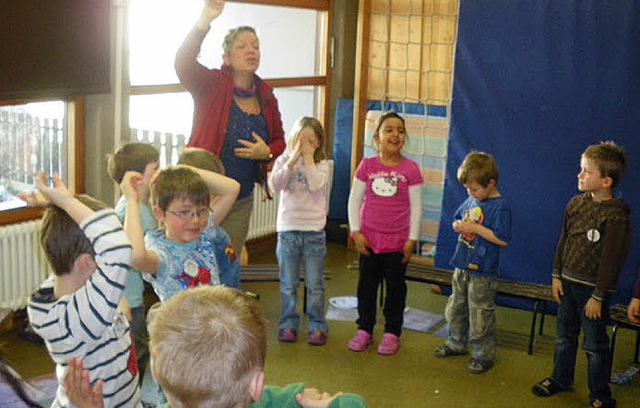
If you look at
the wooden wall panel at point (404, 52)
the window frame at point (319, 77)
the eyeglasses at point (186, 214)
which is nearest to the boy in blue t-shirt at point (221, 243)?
the eyeglasses at point (186, 214)

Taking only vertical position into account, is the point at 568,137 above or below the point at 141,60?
below

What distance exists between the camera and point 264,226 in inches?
245

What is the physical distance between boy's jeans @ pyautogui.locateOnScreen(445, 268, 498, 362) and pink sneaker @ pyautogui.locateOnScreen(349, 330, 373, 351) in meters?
0.43

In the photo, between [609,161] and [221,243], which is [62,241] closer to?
[221,243]

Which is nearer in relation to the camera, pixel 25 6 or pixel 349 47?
pixel 25 6

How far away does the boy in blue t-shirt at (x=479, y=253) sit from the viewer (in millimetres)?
4090

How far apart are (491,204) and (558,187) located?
107cm

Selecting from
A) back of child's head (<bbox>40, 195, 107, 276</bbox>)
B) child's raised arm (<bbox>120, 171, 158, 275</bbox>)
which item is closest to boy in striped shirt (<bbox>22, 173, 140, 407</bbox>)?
back of child's head (<bbox>40, 195, 107, 276</bbox>)

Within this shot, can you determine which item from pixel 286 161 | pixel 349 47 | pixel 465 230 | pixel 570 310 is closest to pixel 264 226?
pixel 349 47

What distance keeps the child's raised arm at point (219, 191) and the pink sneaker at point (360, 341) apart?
5.12 feet

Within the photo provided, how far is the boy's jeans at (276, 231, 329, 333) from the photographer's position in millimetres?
Result: 4426

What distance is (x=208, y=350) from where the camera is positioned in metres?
1.38

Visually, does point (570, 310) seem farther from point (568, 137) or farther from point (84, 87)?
point (84, 87)

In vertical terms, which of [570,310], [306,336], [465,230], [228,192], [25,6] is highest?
[25,6]
